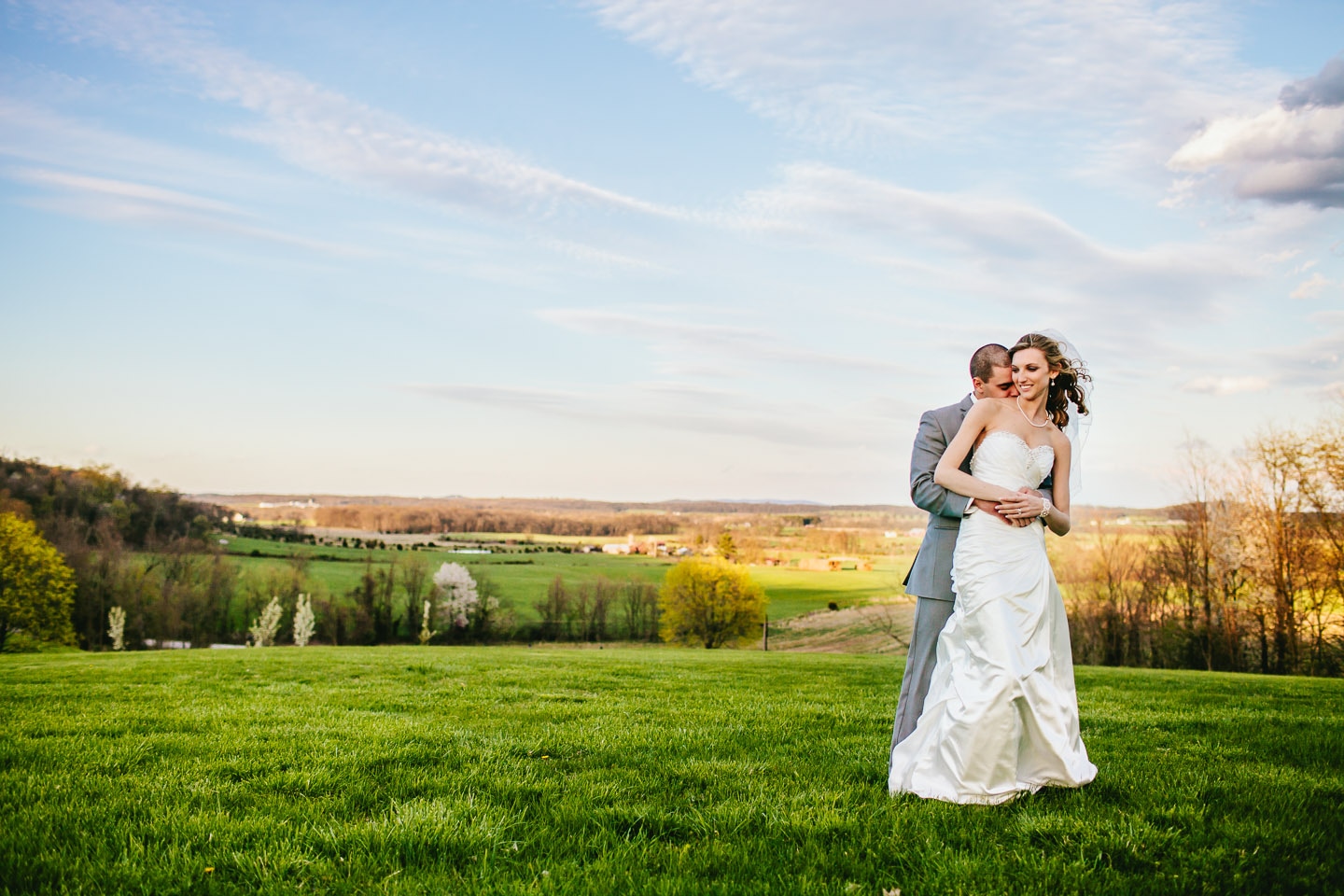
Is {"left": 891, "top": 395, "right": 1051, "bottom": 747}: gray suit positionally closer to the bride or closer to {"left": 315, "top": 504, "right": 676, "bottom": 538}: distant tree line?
the bride

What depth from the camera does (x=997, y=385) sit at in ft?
19.5

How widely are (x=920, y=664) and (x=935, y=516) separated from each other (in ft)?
3.66

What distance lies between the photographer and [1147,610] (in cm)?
4291

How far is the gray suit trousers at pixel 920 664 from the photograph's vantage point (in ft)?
18.5

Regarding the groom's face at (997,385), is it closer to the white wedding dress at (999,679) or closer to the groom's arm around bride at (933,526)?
the groom's arm around bride at (933,526)

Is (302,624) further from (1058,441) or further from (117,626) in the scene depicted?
(1058,441)

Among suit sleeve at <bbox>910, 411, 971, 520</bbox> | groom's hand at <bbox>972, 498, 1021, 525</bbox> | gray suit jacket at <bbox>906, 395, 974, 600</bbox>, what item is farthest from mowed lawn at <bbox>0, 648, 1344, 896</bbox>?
suit sleeve at <bbox>910, 411, 971, 520</bbox>

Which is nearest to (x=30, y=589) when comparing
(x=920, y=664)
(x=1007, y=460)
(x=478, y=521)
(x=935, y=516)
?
(x=920, y=664)

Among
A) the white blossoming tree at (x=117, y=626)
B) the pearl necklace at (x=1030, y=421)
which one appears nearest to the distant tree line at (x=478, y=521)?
the white blossoming tree at (x=117, y=626)

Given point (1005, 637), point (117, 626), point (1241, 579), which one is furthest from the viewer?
point (117, 626)

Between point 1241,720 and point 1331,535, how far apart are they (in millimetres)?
35375

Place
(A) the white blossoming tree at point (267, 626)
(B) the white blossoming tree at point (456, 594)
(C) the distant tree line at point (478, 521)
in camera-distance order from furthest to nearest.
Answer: (C) the distant tree line at point (478, 521), (B) the white blossoming tree at point (456, 594), (A) the white blossoming tree at point (267, 626)

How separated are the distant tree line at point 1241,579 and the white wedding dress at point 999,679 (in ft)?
130

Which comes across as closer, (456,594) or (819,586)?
(456,594)
